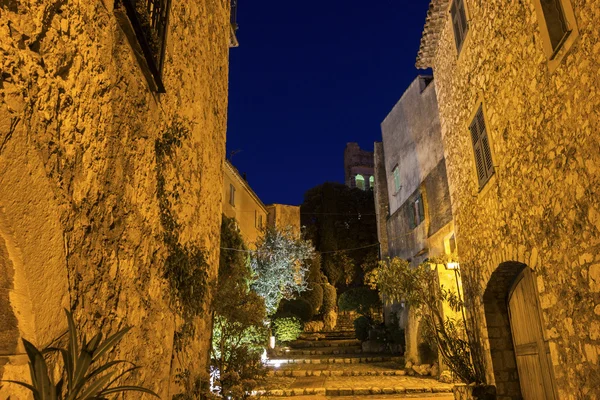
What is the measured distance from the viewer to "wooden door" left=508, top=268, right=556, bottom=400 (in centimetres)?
521

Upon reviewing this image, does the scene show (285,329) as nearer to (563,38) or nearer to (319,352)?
(319,352)

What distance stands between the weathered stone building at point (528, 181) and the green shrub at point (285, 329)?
1062 cm

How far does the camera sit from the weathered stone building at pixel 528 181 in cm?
360

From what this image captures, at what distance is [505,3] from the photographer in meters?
5.07

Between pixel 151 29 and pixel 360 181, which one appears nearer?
pixel 151 29

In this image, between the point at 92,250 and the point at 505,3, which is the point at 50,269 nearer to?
the point at 92,250

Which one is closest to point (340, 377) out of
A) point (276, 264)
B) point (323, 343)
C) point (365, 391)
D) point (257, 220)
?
point (365, 391)

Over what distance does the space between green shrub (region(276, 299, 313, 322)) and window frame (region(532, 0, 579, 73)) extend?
16636 mm

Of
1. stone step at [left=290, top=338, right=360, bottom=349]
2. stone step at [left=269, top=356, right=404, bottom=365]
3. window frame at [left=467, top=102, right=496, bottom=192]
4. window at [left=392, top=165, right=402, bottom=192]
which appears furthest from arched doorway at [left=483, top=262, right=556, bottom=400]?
stone step at [left=290, top=338, right=360, bottom=349]

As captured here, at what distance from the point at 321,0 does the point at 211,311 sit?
244ft

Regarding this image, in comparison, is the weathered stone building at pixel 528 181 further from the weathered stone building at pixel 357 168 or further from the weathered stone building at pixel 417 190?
the weathered stone building at pixel 357 168

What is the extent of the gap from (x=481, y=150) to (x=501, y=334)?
276 centimetres

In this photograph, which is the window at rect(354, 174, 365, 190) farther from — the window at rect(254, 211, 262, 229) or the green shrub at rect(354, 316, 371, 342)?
the green shrub at rect(354, 316, 371, 342)

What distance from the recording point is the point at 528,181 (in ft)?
15.5
